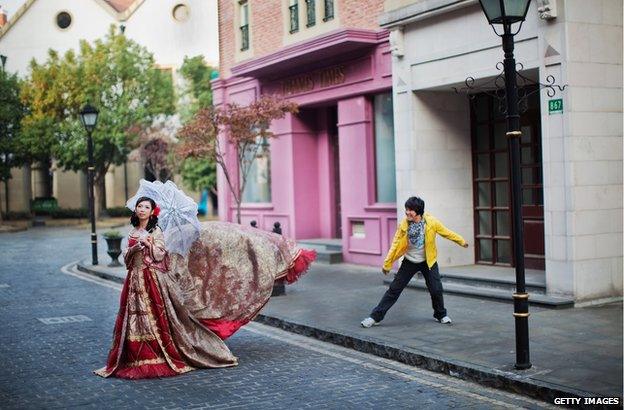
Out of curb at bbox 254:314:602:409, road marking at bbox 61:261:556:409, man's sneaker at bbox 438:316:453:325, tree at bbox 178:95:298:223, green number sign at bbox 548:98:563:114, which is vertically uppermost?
tree at bbox 178:95:298:223

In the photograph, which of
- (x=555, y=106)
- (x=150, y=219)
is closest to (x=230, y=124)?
(x=555, y=106)

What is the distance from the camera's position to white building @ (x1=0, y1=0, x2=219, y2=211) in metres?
41.5

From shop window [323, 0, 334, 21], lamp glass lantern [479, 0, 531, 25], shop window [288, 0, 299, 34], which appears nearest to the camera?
lamp glass lantern [479, 0, 531, 25]

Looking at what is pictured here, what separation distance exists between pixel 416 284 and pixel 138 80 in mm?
28232

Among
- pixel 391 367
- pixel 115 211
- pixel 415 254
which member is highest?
pixel 115 211

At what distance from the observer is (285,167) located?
19938 millimetres

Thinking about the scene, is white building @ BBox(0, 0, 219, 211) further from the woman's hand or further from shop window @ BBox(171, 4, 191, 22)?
the woman's hand

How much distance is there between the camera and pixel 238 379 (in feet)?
26.9

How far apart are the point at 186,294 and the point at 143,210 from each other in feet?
3.36

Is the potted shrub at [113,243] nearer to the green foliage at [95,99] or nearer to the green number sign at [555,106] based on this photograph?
the green number sign at [555,106]

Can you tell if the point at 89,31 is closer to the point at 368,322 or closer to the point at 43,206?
the point at 43,206

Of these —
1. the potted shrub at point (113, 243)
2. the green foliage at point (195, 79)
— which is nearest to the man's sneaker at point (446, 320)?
the potted shrub at point (113, 243)

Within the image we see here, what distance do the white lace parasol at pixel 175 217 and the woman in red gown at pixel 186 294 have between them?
0.16 m

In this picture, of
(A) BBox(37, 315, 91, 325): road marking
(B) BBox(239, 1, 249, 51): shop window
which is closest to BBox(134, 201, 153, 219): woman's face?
(A) BBox(37, 315, 91, 325): road marking
